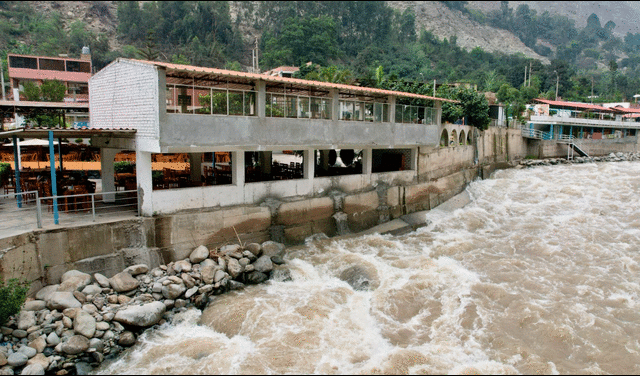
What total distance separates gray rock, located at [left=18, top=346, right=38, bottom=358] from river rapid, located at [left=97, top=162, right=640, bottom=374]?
1574 mm

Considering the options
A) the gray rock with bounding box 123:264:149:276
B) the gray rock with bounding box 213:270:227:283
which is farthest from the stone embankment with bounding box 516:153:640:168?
the gray rock with bounding box 123:264:149:276

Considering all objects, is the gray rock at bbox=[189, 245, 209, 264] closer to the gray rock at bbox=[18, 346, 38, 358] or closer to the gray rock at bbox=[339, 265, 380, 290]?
the gray rock at bbox=[339, 265, 380, 290]

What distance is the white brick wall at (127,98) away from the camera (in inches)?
503

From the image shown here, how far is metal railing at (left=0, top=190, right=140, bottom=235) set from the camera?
38.0 feet

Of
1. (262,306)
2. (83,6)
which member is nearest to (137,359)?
(262,306)

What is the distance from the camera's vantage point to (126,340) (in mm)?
9789

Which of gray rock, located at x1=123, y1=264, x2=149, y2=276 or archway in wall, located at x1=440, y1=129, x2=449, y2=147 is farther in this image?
archway in wall, located at x1=440, y1=129, x2=449, y2=147

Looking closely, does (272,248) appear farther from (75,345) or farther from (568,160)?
(568,160)

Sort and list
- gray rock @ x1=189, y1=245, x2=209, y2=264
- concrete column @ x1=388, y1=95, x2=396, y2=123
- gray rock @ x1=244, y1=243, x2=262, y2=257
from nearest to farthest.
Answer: gray rock @ x1=189, y1=245, x2=209, y2=264
gray rock @ x1=244, y1=243, x2=262, y2=257
concrete column @ x1=388, y1=95, x2=396, y2=123

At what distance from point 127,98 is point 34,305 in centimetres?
677

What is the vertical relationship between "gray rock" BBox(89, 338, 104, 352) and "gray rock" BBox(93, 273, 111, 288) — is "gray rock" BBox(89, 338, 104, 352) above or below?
below

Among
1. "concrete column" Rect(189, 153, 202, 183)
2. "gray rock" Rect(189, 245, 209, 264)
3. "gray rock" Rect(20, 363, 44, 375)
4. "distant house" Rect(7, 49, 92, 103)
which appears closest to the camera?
"gray rock" Rect(20, 363, 44, 375)

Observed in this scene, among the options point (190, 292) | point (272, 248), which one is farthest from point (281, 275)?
point (190, 292)

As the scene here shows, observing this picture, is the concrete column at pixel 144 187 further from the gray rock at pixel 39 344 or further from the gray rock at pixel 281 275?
the gray rock at pixel 39 344
